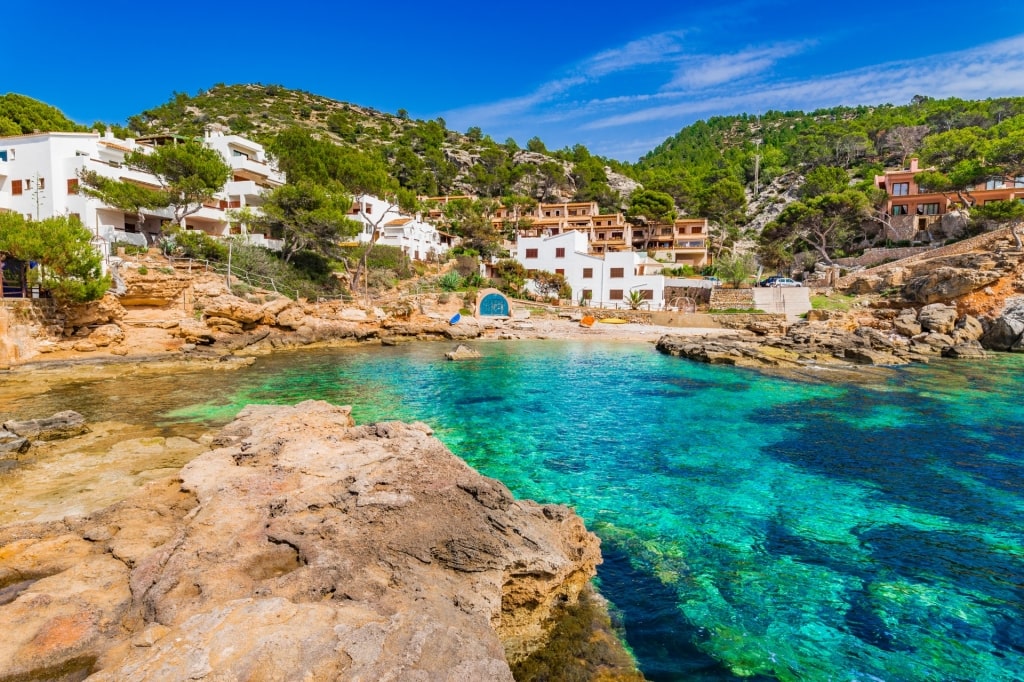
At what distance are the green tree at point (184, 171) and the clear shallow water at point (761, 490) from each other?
76.5ft

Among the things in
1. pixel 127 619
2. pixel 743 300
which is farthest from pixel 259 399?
pixel 743 300

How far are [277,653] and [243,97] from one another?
5932 inches

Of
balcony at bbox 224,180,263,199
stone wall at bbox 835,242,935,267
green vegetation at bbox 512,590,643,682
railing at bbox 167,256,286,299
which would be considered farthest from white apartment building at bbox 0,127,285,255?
stone wall at bbox 835,242,935,267

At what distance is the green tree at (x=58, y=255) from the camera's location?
912 inches

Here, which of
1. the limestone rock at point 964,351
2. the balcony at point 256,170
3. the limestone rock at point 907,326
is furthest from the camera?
the balcony at point 256,170

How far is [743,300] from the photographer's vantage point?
50125 millimetres

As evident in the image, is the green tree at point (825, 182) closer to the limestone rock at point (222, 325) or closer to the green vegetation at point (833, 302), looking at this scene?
the green vegetation at point (833, 302)

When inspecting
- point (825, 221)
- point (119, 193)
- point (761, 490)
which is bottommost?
point (761, 490)

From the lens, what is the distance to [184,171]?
3922 centimetres

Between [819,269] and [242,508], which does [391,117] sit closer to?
[819,269]

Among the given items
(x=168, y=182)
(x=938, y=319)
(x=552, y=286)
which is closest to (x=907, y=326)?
(x=938, y=319)

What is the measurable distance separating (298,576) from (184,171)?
44025 millimetres

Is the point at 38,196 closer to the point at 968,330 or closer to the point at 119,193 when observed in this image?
the point at 119,193

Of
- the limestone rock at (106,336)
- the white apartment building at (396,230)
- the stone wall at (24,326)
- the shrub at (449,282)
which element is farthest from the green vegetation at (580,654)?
the white apartment building at (396,230)
